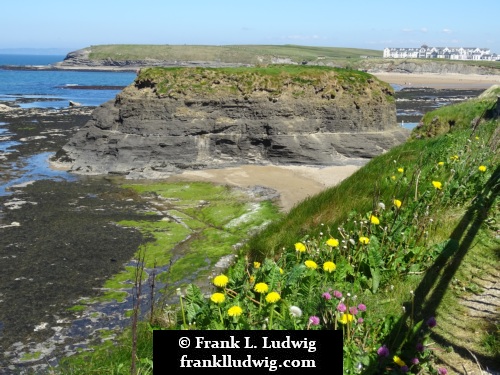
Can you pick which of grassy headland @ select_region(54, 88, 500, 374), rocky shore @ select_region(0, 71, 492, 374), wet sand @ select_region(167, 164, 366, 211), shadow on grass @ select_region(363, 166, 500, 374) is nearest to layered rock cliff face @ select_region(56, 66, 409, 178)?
wet sand @ select_region(167, 164, 366, 211)

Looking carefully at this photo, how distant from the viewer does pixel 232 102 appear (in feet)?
108

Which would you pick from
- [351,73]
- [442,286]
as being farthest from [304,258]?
[351,73]

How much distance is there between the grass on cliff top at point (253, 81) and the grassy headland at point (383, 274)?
25.9m

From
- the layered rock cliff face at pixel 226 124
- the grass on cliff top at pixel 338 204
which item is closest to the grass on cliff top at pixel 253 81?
the layered rock cliff face at pixel 226 124

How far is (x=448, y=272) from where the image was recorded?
5.16 metres

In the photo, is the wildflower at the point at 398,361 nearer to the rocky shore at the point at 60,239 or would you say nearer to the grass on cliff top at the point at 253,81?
the rocky shore at the point at 60,239

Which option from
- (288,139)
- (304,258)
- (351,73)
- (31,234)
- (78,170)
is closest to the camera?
(304,258)

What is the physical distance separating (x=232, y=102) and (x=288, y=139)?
4624 millimetres

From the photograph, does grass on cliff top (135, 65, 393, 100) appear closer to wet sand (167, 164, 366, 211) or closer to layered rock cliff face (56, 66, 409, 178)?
layered rock cliff face (56, 66, 409, 178)

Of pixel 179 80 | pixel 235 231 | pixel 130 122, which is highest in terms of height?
pixel 179 80

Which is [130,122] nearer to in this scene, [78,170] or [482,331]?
[78,170]

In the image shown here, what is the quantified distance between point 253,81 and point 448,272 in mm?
30049

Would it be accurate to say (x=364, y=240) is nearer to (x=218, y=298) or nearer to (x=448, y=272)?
(x=448, y=272)

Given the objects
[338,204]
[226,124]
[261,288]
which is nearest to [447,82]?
[226,124]
